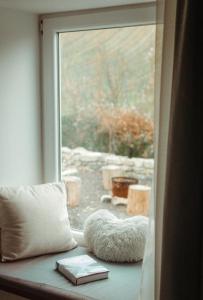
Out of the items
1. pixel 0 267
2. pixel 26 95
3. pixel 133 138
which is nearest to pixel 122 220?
pixel 133 138

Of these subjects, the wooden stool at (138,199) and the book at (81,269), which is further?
the wooden stool at (138,199)

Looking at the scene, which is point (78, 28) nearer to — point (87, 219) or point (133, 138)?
point (133, 138)

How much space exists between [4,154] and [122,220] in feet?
2.38

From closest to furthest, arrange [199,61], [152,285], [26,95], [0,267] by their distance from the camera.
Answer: [199,61] < [152,285] < [0,267] < [26,95]

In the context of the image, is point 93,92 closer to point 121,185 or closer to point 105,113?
point 105,113

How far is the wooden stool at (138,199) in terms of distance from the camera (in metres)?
2.36

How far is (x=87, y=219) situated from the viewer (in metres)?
2.38

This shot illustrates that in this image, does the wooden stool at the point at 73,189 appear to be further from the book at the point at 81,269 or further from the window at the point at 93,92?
the book at the point at 81,269

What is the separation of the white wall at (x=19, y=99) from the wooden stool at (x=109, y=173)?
16.2 inches

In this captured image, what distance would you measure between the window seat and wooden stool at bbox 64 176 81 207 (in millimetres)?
454

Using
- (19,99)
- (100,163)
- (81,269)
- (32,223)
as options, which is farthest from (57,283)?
(19,99)

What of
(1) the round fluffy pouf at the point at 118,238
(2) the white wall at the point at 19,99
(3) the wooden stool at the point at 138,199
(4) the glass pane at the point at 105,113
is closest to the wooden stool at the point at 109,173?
(4) the glass pane at the point at 105,113

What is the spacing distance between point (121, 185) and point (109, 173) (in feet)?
0.31

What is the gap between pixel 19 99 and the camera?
2.47m
